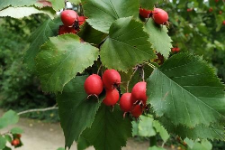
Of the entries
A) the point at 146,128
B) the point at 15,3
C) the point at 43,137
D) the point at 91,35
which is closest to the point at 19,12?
the point at 15,3

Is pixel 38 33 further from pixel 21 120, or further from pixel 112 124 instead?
pixel 21 120

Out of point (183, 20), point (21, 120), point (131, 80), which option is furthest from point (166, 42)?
point (21, 120)

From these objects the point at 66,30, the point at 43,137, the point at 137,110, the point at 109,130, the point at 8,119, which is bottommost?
the point at 43,137

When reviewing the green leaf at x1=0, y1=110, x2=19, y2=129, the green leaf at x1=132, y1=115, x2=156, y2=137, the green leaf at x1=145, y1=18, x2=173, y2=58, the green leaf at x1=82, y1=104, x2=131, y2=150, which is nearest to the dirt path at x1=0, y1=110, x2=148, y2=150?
the green leaf at x1=0, y1=110, x2=19, y2=129

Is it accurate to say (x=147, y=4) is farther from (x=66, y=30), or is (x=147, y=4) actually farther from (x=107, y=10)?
(x=66, y=30)

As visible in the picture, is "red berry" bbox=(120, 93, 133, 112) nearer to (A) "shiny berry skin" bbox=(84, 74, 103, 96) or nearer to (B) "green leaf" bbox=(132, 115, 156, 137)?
(A) "shiny berry skin" bbox=(84, 74, 103, 96)
